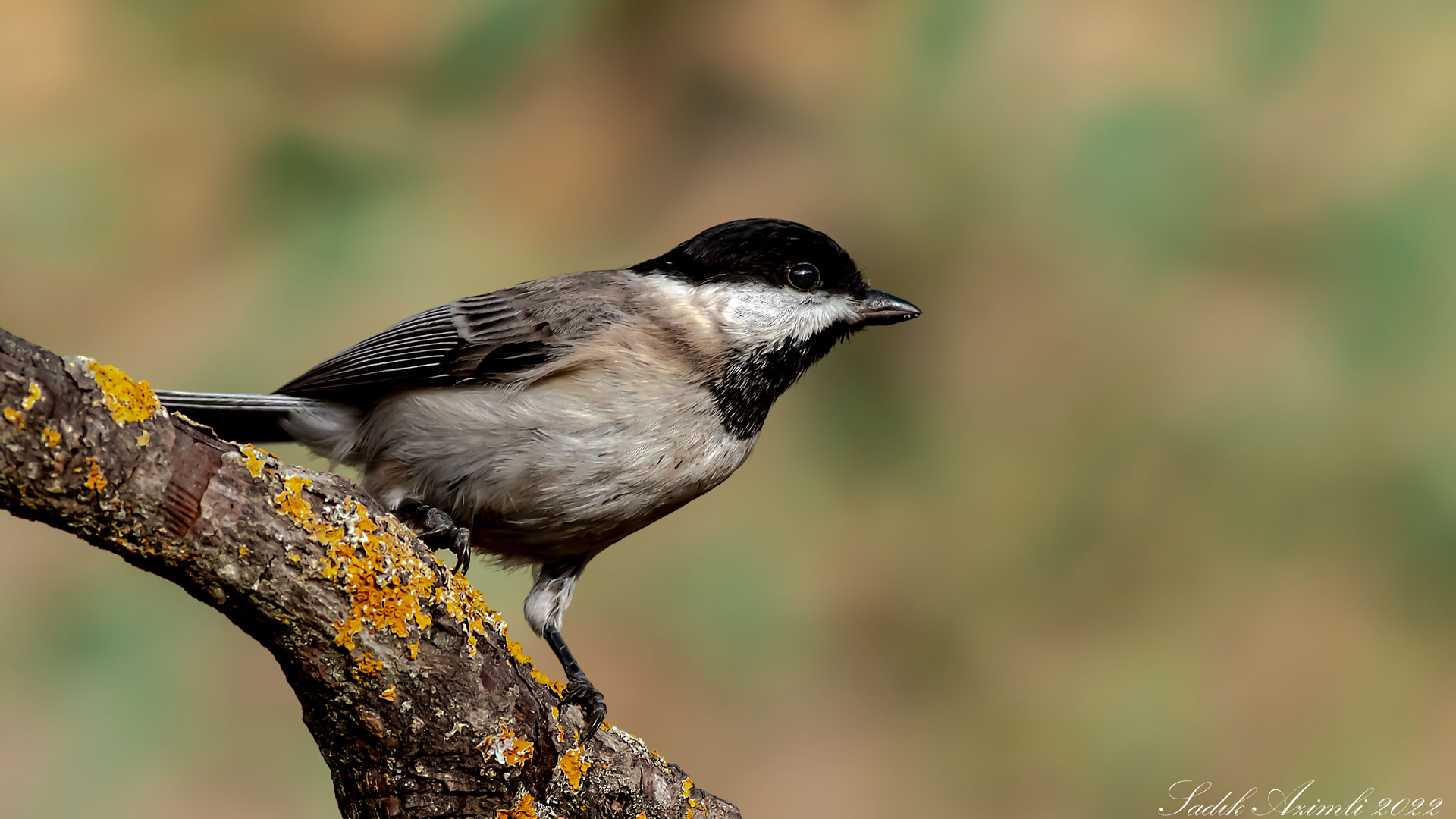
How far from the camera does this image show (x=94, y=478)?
1573 millimetres

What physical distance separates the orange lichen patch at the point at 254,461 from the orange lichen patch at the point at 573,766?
0.88m

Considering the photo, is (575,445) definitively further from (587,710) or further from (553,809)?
(553,809)

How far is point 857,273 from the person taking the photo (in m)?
3.20

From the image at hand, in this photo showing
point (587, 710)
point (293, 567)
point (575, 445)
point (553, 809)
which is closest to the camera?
point (293, 567)

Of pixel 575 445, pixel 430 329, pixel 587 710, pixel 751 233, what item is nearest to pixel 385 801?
pixel 587 710

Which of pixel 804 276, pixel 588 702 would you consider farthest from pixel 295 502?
pixel 804 276

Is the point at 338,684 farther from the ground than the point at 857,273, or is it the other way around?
the point at 857,273

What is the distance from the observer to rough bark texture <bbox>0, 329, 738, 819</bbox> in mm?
1557

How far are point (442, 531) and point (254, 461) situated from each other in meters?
0.85

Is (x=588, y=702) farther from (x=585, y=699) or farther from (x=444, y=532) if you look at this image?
(x=444, y=532)

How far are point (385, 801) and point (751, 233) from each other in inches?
Result: 69.7

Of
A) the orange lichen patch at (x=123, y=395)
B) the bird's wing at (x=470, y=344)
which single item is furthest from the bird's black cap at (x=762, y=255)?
the orange lichen patch at (x=123, y=395)

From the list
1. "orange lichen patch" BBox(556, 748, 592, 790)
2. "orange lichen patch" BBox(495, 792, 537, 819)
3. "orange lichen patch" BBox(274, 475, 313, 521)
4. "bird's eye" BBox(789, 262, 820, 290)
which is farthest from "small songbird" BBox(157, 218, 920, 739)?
"orange lichen patch" BBox(274, 475, 313, 521)

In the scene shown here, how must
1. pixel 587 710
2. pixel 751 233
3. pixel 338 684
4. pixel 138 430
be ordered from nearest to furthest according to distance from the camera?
pixel 138 430 < pixel 338 684 < pixel 587 710 < pixel 751 233
